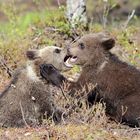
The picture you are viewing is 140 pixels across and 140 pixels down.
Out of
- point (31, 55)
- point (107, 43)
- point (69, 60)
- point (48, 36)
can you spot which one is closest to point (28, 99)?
point (31, 55)

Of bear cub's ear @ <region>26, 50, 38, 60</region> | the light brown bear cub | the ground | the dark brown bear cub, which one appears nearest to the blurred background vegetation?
the ground

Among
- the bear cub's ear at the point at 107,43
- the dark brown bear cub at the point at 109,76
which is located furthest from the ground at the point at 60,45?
the bear cub's ear at the point at 107,43

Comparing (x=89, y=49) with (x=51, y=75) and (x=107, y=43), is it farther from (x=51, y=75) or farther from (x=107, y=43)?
(x=51, y=75)

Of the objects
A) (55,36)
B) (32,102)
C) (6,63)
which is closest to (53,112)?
(32,102)

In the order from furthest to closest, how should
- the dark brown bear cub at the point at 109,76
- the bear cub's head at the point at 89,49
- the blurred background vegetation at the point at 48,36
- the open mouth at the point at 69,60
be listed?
the blurred background vegetation at the point at 48,36
the open mouth at the point at 69,60
the bear cub's head at the point at 89,49
the dark brown bear cub at the point at 109,76

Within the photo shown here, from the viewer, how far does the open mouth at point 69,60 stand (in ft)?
32.8

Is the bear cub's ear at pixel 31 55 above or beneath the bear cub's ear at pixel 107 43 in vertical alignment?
beneath

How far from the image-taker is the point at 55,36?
477 inches

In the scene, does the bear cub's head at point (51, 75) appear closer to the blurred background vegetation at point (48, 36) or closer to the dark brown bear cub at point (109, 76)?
the dark brown bear cub at point (109, 76)

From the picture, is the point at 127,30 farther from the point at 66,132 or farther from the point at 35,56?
the point at 66,132

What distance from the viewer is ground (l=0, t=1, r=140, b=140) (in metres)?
8.17

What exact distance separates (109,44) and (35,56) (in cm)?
110

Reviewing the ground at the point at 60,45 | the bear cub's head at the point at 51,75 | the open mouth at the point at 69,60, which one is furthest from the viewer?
the open mouth at the point at 69,60

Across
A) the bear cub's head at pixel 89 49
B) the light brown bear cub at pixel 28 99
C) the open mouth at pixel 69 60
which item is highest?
the bear cub's head at pixel 89 49
